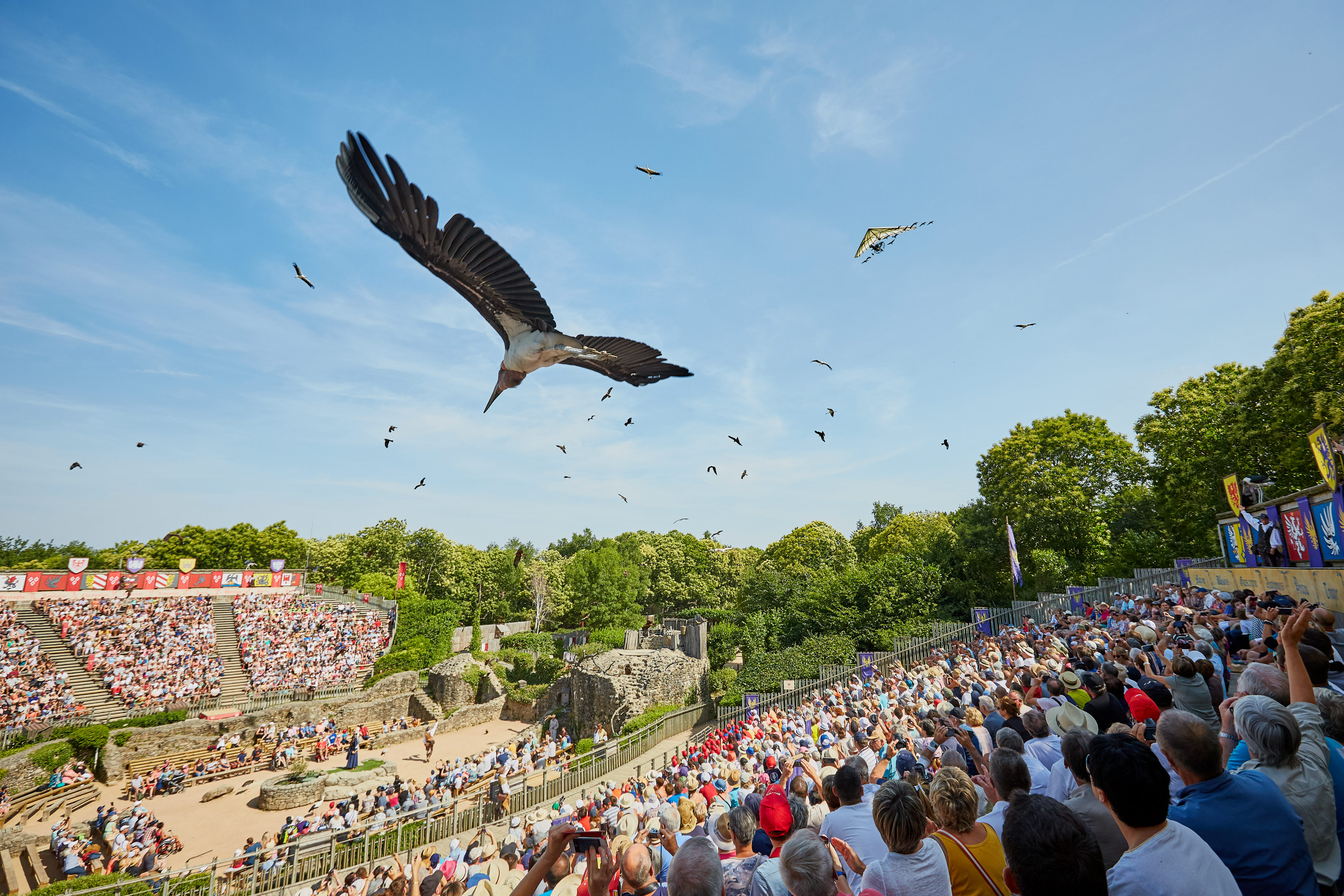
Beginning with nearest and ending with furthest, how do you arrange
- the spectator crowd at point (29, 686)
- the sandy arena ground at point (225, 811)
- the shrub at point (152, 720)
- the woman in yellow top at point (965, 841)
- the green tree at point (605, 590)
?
the woman in yellow top at point (965, 841) → the sandy arena ground at point (225, 811) → the spectator crowd at point (29, 686) → the shrub at point (152, 720) → the green tree at point (605, 590)

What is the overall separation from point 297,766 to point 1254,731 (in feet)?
82.8

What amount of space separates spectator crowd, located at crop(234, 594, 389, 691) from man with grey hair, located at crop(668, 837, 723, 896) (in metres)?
30.7

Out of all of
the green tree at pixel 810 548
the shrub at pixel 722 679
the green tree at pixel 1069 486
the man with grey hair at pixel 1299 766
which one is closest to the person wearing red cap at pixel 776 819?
the man with grey hair at pixel 1299 766

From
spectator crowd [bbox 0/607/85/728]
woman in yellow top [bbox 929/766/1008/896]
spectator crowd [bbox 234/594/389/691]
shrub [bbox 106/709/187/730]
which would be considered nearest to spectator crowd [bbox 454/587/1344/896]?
woman in yellow top [bbox 929/766/1008/896]

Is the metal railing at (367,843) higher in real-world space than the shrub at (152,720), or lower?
lower

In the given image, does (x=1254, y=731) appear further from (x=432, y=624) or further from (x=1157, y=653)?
(x=432, y=624)

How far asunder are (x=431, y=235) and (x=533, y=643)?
38.6 m

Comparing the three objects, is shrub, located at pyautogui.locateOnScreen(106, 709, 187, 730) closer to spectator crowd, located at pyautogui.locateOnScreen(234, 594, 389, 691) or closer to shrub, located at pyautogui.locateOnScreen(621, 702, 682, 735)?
spectator crowd, located at pyautogui.locateOnScreen(234, 594, 389, 691)

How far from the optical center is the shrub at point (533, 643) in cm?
3825

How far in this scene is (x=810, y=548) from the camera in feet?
175

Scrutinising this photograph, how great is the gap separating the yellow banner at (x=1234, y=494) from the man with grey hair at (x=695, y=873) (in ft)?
64.7

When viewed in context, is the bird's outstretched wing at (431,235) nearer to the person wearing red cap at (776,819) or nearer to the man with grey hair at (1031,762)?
the person wearing red cap at (776,819)

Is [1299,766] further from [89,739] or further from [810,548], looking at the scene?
[810,548]

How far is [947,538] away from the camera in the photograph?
27.9 metres
